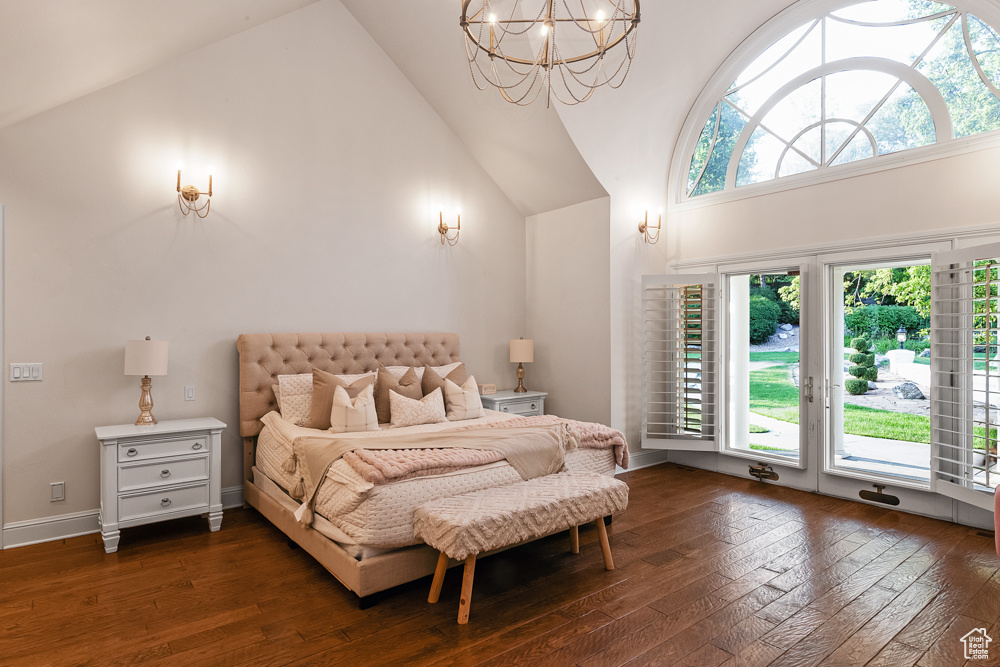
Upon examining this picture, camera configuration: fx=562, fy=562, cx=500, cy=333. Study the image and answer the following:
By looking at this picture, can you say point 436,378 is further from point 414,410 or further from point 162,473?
point 162,473

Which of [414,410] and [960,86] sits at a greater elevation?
[960,86]

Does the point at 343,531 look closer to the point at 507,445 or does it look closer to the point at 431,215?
the point at 507,445

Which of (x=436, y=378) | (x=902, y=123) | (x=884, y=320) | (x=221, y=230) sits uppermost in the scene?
(x=902, y=123)

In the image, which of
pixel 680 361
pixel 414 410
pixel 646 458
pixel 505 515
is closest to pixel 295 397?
pixel 414 410

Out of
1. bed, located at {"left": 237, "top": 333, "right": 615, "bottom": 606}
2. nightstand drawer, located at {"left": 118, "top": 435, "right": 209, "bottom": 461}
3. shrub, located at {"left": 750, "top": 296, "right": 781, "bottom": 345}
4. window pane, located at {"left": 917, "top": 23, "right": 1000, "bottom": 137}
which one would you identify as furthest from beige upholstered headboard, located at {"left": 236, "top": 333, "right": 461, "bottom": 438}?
window pane, located at {"left": 917, "top": 23, "right": 1000, "bottom": 137}

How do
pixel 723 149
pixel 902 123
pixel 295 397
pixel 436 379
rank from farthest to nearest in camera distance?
pixel 723 149
pixel 436 379
pixel 902 123
pixel 295 397

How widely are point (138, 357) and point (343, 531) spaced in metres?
1.89

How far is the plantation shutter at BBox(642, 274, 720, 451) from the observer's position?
5246 millimetres

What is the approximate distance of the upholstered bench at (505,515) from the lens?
254 cm

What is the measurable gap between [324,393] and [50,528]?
184 cm

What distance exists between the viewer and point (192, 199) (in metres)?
3.98

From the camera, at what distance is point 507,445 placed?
334cm

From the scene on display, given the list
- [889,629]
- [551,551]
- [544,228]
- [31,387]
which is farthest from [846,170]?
[31,387]

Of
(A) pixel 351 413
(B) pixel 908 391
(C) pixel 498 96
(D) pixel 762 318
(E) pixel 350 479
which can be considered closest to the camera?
(E) pixel 350 479
